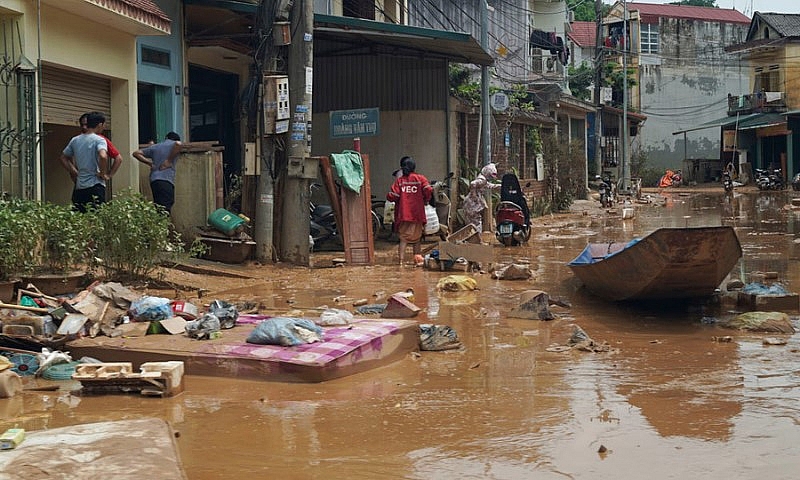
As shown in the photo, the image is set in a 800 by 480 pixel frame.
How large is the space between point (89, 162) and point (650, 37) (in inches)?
2154

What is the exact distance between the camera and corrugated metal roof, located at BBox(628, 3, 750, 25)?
197 feet

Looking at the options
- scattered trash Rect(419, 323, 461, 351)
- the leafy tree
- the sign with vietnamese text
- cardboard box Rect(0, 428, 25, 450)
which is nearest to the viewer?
cardboard box Rect(0, 428, 25, 450)

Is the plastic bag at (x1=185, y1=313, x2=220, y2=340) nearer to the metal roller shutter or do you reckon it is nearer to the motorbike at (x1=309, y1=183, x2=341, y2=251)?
the metal roller shutter

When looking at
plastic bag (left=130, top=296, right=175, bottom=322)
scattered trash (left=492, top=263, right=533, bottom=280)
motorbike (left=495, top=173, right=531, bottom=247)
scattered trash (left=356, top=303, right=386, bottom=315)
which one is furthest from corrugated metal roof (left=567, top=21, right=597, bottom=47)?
plastic bag (left=130, top=296, right=175, bottom=322)

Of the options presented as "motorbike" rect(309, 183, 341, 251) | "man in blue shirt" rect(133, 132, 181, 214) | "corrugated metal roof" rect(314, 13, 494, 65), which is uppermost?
"corrugated metal roof" rect(314, 13, 494, 65)

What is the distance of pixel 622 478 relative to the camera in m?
4.51

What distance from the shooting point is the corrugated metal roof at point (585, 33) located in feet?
198

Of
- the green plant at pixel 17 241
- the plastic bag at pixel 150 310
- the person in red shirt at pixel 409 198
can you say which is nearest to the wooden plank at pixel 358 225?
the person in red shirt at pixel 409 198

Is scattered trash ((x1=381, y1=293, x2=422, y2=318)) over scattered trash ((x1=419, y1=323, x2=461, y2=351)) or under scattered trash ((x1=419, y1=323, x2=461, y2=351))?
over

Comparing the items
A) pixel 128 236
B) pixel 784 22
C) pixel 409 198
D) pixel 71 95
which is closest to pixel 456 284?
pixel 409 198

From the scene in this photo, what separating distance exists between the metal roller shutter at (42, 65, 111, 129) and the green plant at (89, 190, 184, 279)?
7.95ft

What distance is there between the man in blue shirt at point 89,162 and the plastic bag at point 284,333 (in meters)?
4.32

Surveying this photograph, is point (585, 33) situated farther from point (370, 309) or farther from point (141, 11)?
point (370, 309)

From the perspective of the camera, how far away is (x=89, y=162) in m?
10.5
